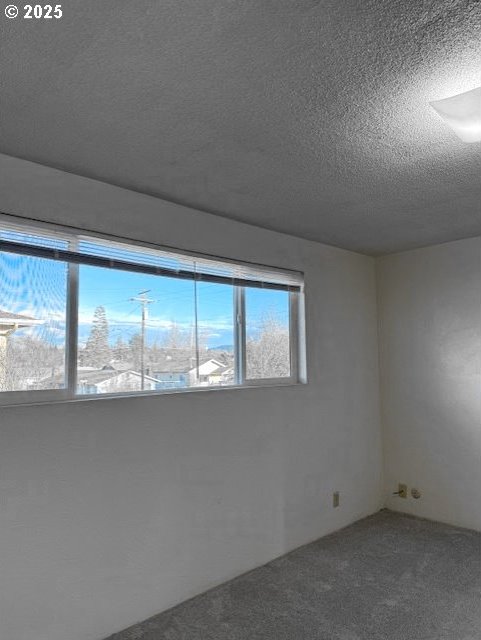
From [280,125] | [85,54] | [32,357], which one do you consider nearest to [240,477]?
[32,357]

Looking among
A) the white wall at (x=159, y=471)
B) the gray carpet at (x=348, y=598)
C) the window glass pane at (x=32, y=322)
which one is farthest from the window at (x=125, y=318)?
the gray carpet at (x=348, y=598)

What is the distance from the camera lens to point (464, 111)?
1.54 metres

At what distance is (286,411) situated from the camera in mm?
3299

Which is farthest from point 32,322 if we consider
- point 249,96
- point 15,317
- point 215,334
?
point 249,96

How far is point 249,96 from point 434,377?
2997 mm

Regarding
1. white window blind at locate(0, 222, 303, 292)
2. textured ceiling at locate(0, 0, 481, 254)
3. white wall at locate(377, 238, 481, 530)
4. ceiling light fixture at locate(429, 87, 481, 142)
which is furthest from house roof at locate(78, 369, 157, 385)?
white wall at locate(377, 238, 481, 530)

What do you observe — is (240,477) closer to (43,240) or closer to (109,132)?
(43,240)

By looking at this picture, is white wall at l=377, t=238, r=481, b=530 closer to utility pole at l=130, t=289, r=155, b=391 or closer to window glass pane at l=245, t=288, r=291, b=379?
window glass pane at l=245, t=288, r=291, b=379

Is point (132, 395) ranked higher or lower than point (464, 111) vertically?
lower

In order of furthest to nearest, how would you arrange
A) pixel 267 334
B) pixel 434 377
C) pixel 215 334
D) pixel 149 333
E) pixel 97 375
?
pixel 434 377, pixel 267 334, pixel 215 334, pixel 149 333, pixel 97 375

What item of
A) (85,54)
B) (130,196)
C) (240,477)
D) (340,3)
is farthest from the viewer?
(240,477)

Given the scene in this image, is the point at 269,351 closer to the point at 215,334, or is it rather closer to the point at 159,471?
the point at 215,334

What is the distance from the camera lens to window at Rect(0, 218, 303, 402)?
2.15 m

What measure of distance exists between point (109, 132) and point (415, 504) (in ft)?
12.0
